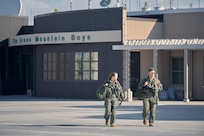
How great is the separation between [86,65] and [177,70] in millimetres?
5354

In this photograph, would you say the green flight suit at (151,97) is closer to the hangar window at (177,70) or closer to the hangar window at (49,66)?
the hangar window at (177,70)

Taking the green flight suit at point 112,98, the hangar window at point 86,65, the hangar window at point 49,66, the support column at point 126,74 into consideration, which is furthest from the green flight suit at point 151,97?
the hangar window at point 49,66

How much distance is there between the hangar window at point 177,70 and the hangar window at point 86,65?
4723 millimetres

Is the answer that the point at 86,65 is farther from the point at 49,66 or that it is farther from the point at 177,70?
the point at 177,70

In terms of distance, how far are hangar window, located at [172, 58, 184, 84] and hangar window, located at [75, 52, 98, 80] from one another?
4723mm

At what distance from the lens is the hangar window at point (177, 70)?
3291cm

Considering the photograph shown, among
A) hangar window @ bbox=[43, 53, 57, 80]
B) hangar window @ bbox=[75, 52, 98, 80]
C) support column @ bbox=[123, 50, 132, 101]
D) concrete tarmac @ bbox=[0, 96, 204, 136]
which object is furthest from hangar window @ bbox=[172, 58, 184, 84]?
concrete tarmac @ bbox=[0, 96, 204, 136]

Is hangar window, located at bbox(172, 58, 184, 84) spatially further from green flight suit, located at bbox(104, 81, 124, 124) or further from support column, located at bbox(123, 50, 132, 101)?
green flight suit, located at bbox(104, 81, 124, 124)

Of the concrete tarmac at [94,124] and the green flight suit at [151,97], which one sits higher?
the green flight suit at [151,97]

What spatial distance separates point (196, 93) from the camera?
31906 mm

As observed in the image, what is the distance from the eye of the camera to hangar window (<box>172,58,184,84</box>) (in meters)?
32.9

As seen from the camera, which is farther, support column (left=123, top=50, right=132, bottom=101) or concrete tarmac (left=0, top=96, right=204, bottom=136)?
support column (left=123, top=50, right=132, bottom=101)

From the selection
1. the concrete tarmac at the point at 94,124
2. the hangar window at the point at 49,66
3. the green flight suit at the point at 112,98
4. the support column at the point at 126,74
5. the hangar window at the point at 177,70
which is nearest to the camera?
the concrete tarmac at the point at 94,124

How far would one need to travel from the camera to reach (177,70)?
3303cm
